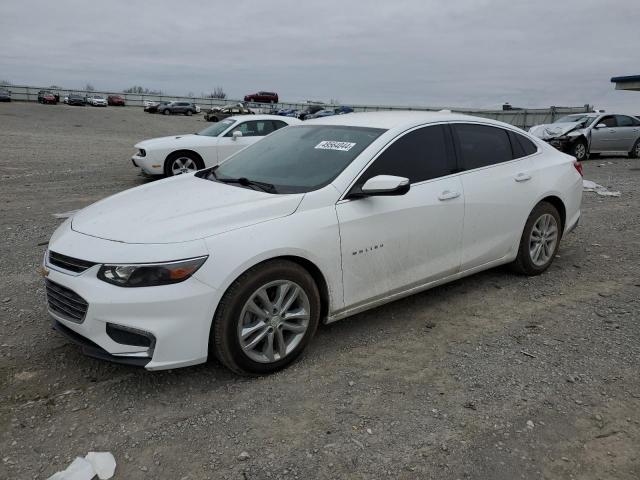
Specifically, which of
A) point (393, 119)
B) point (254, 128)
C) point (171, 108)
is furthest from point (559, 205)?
point (171, 108)

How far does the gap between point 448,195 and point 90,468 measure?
2.98 m

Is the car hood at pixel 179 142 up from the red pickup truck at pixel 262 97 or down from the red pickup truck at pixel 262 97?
down

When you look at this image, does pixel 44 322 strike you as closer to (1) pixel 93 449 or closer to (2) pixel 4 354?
(2) pixel 4 354

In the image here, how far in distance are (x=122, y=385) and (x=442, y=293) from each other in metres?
2.80

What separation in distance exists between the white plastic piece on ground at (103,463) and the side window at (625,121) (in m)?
18.6

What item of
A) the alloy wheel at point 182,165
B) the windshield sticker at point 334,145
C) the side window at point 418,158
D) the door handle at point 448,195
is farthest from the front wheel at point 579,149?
the windshield sticker at point 334,145

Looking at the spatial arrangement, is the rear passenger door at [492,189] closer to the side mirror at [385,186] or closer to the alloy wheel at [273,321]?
the side mirror at [385,186]

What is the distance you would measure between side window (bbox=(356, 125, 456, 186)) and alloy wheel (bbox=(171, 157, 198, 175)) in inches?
287

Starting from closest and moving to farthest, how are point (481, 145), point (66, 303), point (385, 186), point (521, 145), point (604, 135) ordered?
point (66, 303) → point (385, 186) → point (481, 145) → point (521, 145) → point (604, 135)

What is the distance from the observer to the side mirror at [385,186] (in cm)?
336

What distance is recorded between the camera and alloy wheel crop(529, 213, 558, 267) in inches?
193

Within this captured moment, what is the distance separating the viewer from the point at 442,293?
4.67m

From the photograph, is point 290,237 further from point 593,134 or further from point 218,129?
point 593,134

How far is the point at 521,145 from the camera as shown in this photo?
16.0ft
